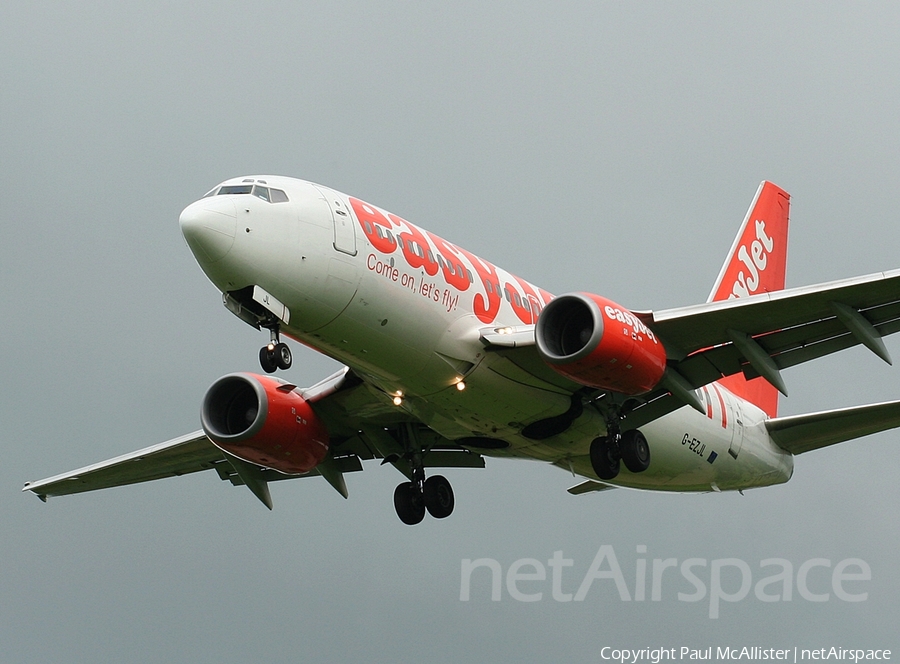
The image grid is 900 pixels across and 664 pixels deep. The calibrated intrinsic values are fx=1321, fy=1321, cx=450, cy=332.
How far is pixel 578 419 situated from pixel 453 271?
170 inches

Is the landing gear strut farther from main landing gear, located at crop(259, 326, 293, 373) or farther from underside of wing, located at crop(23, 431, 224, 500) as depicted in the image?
main landing gear, located at crop(259, 326, 293, 373)

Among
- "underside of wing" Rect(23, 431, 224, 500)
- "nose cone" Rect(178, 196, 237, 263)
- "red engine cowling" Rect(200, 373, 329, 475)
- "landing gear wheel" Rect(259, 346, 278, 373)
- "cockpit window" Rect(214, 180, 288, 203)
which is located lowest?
"underside of wing" Rect(23, 431, 224, 500)

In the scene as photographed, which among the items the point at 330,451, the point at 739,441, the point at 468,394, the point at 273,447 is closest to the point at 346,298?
the point at 468,394

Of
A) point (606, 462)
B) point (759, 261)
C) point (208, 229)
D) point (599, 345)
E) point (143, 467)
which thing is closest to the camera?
point (208, 229)

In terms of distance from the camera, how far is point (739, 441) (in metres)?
30.7

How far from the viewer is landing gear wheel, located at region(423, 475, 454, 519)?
29.7m

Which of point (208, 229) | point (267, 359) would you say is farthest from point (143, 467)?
point (208, 229)

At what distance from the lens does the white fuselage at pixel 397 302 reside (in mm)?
22875

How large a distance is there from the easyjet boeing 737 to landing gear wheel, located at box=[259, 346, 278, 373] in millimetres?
34

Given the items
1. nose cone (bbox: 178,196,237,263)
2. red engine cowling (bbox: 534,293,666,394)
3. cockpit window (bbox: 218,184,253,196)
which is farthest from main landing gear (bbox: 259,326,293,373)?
red engine cowling (bbox: 534,293,666,394)

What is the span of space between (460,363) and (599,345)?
291 centimetres

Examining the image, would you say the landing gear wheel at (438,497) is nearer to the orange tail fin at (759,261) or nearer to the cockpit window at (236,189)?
the orange tail fin at (759,261)

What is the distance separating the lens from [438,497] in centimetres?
2970

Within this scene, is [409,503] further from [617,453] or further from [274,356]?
[274,356]
